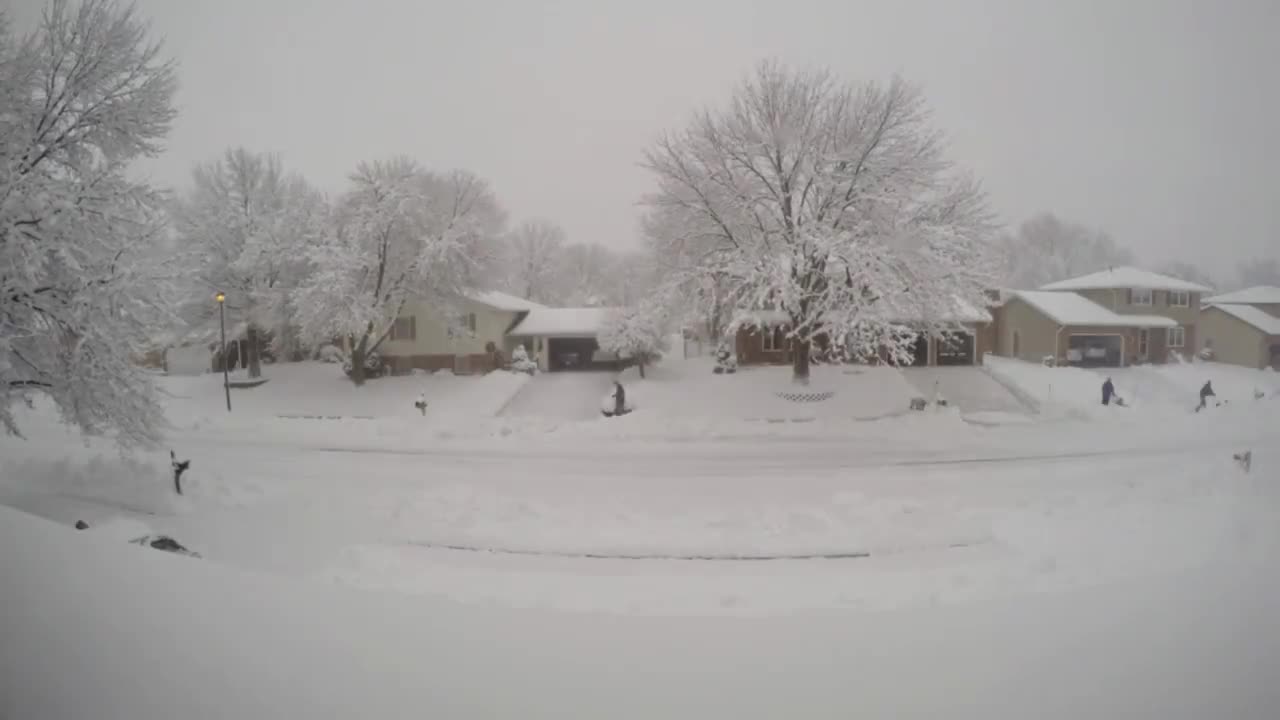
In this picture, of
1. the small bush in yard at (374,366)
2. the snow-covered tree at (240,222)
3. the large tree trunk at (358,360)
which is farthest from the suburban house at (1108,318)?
the small bush in yard at (374,366)

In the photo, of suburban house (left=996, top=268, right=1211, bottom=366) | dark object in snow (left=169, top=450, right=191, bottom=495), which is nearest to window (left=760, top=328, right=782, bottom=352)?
suburban house (left=996, top=268, right=1211, bottom=366)

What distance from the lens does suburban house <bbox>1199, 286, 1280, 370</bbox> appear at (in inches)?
143

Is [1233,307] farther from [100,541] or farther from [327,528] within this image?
[327,528]

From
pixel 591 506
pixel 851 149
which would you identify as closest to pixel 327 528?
pixel 591 506

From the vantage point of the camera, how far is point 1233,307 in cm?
382

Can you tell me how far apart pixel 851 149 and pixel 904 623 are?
1380cm

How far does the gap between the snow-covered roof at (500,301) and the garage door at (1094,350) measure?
20.3m

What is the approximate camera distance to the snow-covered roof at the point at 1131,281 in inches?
159

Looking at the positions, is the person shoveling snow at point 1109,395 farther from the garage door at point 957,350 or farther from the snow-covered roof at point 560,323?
the snow-covered roof at point 560,323

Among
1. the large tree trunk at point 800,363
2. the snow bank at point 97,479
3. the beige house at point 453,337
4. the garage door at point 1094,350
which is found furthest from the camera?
the beige house at point 453,337

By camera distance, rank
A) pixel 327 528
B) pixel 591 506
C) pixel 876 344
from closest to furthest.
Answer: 1. pixel 327 528
2. pixel 591 506
3. pixel 876 344

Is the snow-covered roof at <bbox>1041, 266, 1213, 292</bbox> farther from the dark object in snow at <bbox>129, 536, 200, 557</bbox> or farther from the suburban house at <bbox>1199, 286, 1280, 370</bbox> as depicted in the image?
the dark object in snow at <bbox>129, 536, 200, 557</bbox>

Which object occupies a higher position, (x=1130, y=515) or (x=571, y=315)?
(x=571, y=315)

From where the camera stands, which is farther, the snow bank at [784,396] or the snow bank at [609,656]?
the snow bank at [784,396]
